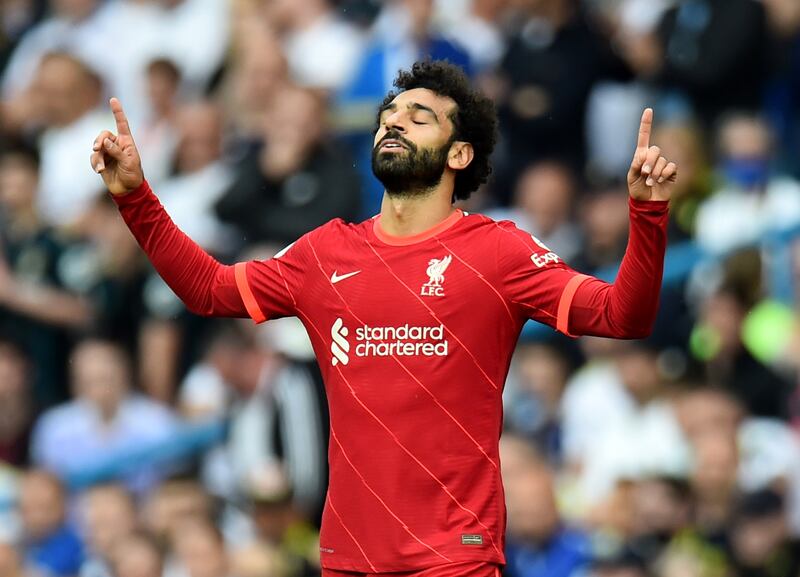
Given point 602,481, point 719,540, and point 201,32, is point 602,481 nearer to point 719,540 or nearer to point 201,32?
point 719,540

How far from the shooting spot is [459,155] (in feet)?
18.8

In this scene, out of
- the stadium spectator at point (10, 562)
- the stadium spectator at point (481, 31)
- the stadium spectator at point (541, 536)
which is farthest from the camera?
the stadium spectator at point (10, 562)

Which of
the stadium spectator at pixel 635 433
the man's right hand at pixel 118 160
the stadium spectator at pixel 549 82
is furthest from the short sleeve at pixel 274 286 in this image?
the stadium spectator at pixel 549 82

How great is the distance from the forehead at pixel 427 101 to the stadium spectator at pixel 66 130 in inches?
241

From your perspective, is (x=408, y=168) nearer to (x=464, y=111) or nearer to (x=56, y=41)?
(x=464, y=111)

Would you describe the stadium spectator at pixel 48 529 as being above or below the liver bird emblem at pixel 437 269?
below

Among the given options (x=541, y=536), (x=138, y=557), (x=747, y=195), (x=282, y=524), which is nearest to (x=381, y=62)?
(x=747, y=195)

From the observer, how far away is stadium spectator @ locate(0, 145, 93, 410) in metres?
11.2

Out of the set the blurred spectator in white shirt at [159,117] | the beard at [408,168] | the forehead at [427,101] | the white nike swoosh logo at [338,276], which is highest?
the blurred spectator in white shirt at [159,117]

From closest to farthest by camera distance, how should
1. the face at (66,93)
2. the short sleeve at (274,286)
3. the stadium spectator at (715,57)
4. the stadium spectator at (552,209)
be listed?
1. the short sleeve at (274,286)
2. the stadium spectator at (715,57)
3. the stadium spectator at (552,209)
4. the face at (66,93)

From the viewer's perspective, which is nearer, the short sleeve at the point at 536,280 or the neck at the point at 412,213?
the short sleeve at the point at 536,280

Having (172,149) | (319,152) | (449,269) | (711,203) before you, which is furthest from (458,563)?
(172,149)

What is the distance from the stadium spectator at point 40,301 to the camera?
11.2 m

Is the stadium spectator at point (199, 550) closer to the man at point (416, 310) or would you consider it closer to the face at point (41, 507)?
the face at point (41, 507)
